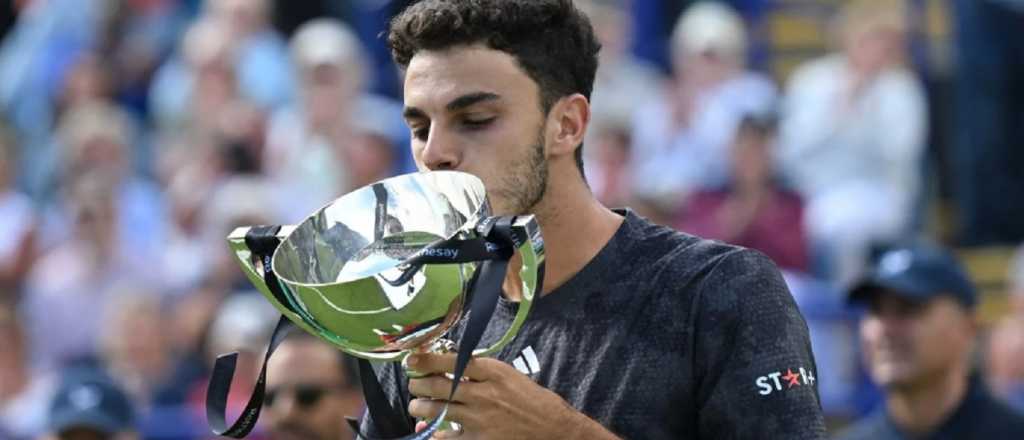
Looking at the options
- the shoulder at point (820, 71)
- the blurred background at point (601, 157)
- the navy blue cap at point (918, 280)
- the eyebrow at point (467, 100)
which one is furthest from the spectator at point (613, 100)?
the eyebrow at point (467, 100)

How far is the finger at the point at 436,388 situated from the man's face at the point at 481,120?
435 millimetres

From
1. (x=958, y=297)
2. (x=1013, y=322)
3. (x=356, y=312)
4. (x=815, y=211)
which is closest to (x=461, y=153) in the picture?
(x=356, y=312)

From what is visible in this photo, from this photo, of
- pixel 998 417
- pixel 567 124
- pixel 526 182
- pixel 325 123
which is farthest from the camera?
pixel 325 123

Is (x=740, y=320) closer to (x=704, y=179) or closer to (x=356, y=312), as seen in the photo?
(x=356, y=312)

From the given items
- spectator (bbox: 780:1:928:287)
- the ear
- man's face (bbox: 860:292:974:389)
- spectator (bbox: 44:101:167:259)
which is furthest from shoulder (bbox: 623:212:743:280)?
spectator (bbox: 44:101:167:259)

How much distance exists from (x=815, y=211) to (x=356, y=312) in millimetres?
6019

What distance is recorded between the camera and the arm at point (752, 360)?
3.13 metres

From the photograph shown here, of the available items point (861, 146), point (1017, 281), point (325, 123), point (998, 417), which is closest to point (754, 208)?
point (861, 146)

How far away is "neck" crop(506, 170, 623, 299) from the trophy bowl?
0.38 m

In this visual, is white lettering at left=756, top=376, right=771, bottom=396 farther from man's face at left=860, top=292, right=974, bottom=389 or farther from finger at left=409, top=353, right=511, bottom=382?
man's face at left=860, top=292, right=974, bottom=389

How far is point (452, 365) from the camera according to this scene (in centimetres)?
294

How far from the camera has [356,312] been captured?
2.87 m

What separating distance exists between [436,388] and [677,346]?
48 centimetres

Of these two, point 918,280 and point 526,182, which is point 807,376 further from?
point 918,280
